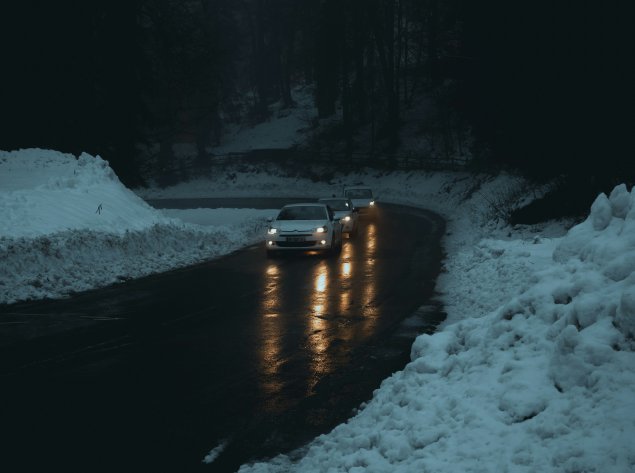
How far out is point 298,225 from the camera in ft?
66.2

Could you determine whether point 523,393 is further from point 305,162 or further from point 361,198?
point 305,162

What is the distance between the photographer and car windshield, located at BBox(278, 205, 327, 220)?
69.4 ft

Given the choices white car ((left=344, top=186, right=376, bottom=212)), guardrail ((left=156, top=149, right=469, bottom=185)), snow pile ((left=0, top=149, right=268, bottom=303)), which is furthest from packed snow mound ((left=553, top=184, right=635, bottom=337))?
guardrail ((left=156, top=149, right=469, bottom=185))

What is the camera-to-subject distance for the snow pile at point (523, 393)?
4.69m

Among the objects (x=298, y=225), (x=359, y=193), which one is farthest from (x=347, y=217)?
(x=359, y=193)

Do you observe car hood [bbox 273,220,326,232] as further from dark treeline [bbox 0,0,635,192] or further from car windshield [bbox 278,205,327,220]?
dark treeline [bbox 0,0,635,192]

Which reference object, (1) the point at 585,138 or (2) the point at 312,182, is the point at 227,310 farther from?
(2) the point at 312,182

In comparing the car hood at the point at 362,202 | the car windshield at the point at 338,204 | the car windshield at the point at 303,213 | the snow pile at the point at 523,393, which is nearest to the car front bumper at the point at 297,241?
the car windshield at the point at 303,213

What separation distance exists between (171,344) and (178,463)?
419 centimetres

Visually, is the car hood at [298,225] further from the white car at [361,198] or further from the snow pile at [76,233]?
the white car at [361,198]

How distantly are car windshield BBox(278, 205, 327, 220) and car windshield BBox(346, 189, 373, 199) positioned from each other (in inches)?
630

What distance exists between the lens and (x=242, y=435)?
6.05m

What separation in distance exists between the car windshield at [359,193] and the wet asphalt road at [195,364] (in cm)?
2152

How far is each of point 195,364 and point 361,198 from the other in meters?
29.4
